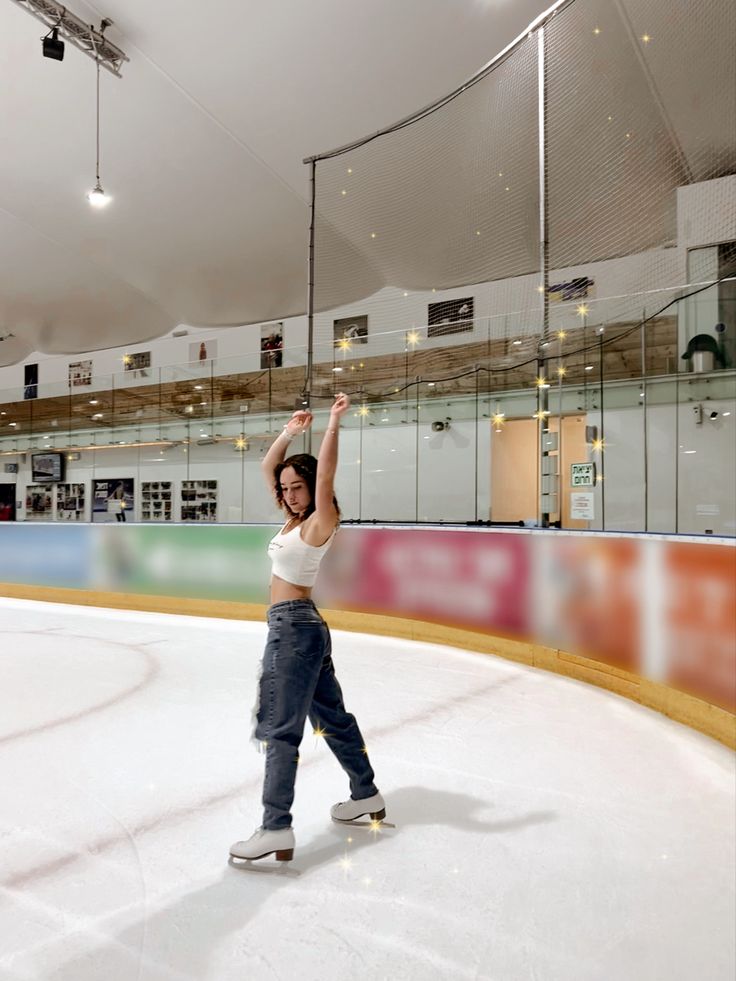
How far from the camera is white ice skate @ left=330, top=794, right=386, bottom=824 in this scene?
228cm

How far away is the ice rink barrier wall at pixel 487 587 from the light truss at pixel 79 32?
5.76 metres

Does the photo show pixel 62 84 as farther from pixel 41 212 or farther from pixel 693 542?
pixel 693 542

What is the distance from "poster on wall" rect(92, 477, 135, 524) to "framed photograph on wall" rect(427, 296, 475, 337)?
4.68 meters

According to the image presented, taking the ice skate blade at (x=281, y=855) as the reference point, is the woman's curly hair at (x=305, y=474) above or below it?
above

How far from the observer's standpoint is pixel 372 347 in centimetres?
746

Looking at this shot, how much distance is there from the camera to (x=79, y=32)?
8.23 metres

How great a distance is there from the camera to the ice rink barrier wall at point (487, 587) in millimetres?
3506

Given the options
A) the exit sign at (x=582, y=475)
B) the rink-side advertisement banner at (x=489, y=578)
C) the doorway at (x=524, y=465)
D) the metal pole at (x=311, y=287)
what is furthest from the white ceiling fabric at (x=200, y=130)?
the exit sign at (x=582, y=475)

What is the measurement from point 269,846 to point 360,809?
399 mm

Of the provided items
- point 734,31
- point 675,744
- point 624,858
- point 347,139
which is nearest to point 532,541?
point 675,744

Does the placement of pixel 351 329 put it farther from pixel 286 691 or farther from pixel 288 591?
pixel 286 691

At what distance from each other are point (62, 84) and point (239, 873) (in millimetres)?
10558

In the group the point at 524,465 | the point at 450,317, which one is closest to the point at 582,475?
the point at 524,465

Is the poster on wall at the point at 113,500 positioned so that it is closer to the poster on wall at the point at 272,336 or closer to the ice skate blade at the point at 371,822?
the poster on wall at the point at 272,336
